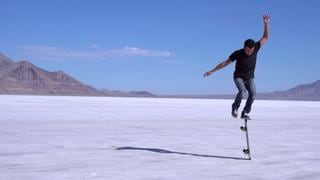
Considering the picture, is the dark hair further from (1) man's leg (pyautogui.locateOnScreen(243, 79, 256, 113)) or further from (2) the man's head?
(1) man's leg (pyautogui.locateOnScreen(243, 79, 256, 113))

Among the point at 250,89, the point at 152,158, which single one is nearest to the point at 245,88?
the point at 250,89

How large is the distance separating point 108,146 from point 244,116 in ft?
8.84

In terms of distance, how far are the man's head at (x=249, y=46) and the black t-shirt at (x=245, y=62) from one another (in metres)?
0.08

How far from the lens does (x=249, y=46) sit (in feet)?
26.2

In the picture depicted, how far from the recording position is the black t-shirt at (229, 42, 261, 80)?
8.11 metres

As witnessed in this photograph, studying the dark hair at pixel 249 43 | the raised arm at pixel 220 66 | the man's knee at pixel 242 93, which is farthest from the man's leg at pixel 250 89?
the dark hair at pixel 249 43

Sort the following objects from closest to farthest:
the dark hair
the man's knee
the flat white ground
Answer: the flat white ground < the dark hair < the man's knee

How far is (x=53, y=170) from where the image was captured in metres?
6.69

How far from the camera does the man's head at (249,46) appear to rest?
7969 mm

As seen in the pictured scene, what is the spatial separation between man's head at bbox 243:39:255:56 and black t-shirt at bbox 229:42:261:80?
0.08 metres

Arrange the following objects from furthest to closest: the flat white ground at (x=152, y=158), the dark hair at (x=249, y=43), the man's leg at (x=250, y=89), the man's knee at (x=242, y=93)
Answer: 1. the man's leg at (x=250, y=89)
2. the man's knee at (x=242, y=93)
3. the dark hair at (x=249, y=43)
4. the flat white ground at (x=152, y=158)

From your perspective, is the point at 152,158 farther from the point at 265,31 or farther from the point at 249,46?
the point at 265,31

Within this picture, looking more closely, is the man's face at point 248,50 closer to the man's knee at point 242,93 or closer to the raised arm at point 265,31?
the raised arm at point 265,31

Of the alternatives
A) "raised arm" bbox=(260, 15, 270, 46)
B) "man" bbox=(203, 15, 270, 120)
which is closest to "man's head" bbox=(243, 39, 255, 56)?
"man" bbox=(203, 15, 270, 120)
